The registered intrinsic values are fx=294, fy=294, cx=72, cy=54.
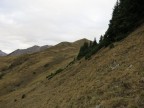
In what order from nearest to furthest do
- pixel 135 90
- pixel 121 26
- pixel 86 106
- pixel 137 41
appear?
pixel 135 90, pixel 86 106, pixel 137 41, pixel 121 26

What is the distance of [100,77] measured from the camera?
25844 mm

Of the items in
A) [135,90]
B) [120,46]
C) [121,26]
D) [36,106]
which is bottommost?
[36,106]

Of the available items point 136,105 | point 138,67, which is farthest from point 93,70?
point 136,105

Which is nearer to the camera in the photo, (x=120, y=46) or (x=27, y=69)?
(x=120, y=46)

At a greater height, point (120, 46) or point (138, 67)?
point (120, 46)

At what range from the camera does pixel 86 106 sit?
20.5m

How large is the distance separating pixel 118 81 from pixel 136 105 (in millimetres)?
5666

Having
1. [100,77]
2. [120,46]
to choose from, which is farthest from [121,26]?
[100,77]

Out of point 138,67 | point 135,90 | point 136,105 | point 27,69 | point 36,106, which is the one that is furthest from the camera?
point 27,69

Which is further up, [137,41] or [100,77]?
[137,41]

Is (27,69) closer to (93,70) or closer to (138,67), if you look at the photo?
(93,70)

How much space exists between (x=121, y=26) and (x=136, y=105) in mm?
22684

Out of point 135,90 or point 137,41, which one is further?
point 137,41

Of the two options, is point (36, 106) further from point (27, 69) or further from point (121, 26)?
point (27, 69)
